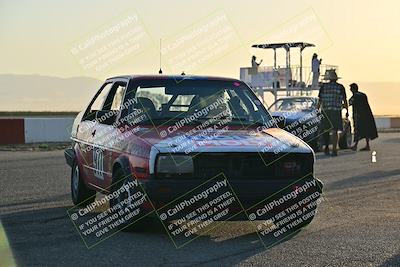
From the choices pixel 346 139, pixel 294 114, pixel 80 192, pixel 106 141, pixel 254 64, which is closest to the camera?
pixel 106 141

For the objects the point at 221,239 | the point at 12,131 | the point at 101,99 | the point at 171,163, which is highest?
the point at 12,131

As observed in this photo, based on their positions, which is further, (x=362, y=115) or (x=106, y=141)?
(x=362, y=115)

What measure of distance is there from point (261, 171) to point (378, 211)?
210cm

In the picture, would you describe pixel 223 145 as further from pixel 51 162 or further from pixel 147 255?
pixel 51 162

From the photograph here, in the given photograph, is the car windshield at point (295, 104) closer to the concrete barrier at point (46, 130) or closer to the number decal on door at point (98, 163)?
the concrete barrier at point (46, 130)

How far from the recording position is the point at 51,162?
1434cm

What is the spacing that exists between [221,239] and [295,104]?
12007mm

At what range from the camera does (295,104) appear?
59.1ft

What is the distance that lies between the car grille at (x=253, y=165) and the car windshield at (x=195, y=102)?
98cm

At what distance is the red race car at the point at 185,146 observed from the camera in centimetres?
617

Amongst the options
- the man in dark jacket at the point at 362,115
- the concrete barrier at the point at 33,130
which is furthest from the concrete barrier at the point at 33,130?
the man in dark jacket at the point at 362,115

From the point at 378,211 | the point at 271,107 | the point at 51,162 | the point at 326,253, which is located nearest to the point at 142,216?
the point at 326,253

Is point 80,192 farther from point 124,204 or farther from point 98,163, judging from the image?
point 124,204

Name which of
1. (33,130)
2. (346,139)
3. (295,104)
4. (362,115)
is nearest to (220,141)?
(362,115)
